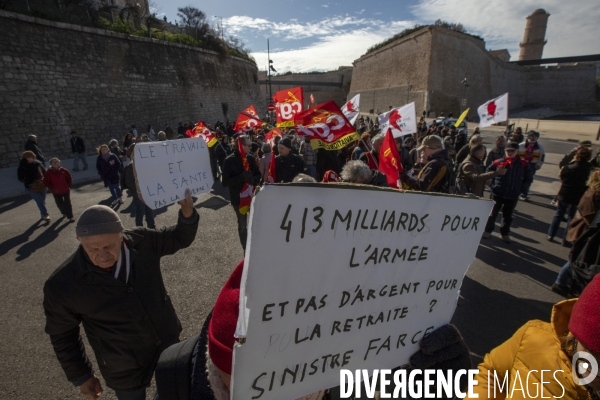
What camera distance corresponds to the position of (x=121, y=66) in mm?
18094

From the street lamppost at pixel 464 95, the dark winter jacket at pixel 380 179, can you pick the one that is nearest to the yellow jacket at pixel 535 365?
the dark winter jacket at pixel 380 179

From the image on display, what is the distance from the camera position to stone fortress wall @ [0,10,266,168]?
42.4 feet

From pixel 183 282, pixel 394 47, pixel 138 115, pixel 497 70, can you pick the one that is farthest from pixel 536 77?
pixel 183 282

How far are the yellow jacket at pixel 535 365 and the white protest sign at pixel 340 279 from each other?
0.87 ft

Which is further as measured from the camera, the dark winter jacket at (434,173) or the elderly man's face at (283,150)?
the elderly man's face at (283,150)

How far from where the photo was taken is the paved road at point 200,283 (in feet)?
9.04

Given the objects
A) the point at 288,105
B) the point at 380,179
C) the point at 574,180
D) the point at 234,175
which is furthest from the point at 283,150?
the point at 574,180

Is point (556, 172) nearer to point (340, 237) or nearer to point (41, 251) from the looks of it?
point (340, 237)

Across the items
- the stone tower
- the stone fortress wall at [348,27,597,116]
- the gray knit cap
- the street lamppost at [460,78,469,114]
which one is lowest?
the gray knit cap

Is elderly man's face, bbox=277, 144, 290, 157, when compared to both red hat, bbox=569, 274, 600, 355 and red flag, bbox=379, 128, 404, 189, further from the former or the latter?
red hat, bbox=569, 274, 600, 355

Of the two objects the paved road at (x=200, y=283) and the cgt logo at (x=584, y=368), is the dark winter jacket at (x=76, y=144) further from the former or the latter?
the cgt logo at (x=584, y=368)

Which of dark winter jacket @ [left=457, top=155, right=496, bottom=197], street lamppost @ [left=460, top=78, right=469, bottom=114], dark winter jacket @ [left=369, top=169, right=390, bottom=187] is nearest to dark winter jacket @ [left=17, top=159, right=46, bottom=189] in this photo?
dark winter jacket @ [left=369, top=169, right=390, bottom=187]

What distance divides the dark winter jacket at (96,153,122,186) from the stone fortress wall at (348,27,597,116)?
114ft

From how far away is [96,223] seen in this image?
5.04 ft
